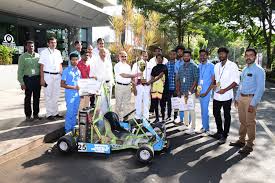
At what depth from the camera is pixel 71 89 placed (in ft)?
22.9

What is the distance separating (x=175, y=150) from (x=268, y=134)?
278cm

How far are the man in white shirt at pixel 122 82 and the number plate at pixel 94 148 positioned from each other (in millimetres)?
2443

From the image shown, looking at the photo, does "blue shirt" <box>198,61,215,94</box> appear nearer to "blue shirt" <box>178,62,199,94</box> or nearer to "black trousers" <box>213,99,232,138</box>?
"blue shirt" <box>178,62,199,94</box>

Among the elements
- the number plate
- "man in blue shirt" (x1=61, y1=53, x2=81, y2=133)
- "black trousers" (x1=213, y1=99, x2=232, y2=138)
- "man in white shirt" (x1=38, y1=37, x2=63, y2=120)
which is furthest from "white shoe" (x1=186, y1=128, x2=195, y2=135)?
"man in white shirt" (x1=38, y1=37, x2=63, y2=120)

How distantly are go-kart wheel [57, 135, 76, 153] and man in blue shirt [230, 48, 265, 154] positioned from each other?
3211 millimetres

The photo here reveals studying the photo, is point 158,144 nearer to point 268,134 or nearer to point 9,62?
point 268,134

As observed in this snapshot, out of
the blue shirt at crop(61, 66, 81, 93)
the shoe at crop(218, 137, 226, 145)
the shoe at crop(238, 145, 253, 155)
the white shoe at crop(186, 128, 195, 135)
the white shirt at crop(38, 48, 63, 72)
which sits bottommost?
the shoe at crop(238, 145, 253, 155)

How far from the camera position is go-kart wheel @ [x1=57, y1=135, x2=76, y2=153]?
5766mm

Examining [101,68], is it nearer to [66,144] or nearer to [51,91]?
[51,91]

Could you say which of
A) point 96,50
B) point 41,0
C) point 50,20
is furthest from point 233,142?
point 50,20

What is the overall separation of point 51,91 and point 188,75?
342 centimetres

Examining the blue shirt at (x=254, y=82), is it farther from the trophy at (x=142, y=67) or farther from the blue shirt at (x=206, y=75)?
the trophy at (x=142, y=67)

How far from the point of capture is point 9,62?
1491 cm

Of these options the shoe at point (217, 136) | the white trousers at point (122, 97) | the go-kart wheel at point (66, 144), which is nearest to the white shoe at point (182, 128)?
the shoe at point (217, 136)
